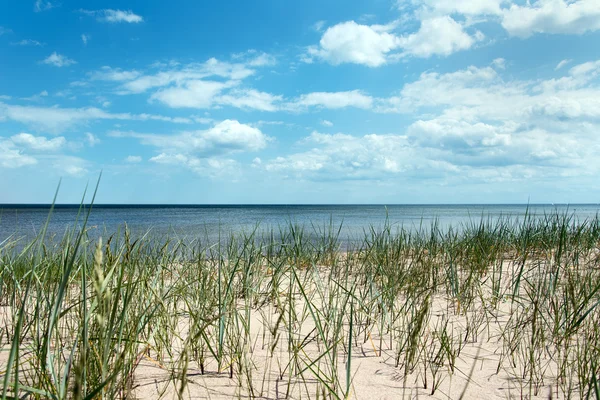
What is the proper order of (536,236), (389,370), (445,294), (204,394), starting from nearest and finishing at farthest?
(204,394) < (389,370) < (445,294) < (536,236)

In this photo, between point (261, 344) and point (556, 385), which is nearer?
point (556, 385)

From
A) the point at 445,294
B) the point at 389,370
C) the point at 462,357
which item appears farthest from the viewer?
the point at 445,294

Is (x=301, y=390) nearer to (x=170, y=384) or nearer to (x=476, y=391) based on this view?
(x=170, y=384)

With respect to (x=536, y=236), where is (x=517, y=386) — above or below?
below

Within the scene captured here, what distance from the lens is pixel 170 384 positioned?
188 cm

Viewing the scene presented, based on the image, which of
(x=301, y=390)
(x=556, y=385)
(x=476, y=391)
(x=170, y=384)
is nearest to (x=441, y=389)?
(x=476, y=391)

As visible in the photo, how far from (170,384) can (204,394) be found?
0.20 m

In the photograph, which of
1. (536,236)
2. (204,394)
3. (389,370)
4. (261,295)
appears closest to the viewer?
(204,394)

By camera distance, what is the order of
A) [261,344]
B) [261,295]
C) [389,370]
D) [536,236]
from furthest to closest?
[536,236], [261,295], [261,344], [389,370]

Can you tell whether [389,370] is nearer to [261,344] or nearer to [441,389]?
[441,389]

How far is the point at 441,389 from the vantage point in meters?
1.82

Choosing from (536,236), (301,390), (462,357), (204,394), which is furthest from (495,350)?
(536,236)

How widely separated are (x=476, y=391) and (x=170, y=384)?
1.40m

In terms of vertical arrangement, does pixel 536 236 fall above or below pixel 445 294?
above
